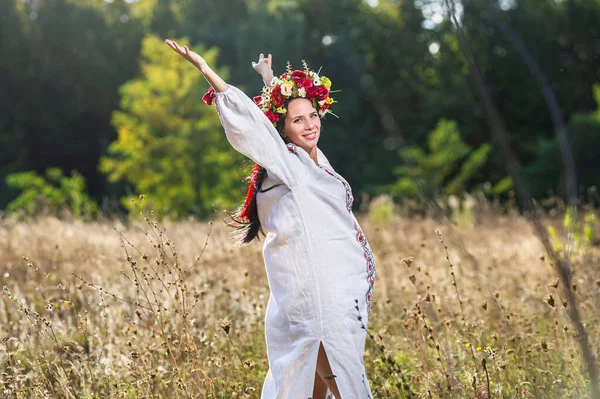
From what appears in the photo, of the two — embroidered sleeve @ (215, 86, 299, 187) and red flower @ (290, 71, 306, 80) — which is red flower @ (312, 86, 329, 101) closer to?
red flower @ (290, 71, 306, 80)

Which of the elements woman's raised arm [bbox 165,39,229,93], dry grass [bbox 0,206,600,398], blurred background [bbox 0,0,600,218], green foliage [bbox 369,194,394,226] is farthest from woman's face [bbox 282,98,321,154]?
blurred background [bbox 0,0,600,218]

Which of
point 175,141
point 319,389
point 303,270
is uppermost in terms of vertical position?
point 175,141

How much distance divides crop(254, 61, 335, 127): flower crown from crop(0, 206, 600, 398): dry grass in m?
0.70

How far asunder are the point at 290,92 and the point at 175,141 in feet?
66.5

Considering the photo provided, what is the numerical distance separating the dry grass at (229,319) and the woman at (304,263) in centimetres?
23

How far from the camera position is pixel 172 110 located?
23.6 metres

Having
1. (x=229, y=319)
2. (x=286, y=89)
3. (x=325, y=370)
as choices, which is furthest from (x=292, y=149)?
(x=229, y=319)

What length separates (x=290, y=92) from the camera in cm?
319

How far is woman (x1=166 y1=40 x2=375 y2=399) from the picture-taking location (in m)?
2.76

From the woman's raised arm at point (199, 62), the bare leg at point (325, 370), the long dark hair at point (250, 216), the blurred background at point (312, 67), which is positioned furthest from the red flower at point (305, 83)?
the blurred background at point (312, 67)

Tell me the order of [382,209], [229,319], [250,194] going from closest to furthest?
1. [250,194]
2. [229,319]
3. [382,209]

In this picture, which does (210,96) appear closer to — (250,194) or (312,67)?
(250,194)

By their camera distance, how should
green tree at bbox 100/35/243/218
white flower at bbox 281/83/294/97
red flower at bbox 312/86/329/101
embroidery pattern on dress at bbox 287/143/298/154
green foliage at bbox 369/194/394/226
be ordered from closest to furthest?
embroidery pattern on dress at bbox 287/143/298/154 → white flower at bbox 281/83/294/97 → red flower at bbox 312/86/329/101 → green foliage at bbox 369/194/394/226 → green tree at bbox 100/35/243/218

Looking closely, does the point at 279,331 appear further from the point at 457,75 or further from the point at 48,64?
the point at 48,64
